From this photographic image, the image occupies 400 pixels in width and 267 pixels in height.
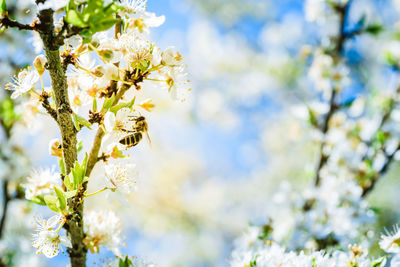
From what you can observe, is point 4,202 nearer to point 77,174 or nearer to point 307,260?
point 77,174

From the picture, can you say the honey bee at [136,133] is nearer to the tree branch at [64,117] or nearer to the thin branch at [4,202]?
the tree branch at [64,117]

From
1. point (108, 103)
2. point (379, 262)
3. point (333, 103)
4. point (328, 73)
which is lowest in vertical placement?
point (379, 262)

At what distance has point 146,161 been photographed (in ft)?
22.4

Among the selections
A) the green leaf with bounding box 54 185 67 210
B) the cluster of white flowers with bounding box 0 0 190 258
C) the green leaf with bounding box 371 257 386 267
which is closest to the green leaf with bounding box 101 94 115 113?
the cluster of white flowers with bounding box 0 0 190 258

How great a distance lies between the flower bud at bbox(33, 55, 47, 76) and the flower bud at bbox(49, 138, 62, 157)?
201 millimetres

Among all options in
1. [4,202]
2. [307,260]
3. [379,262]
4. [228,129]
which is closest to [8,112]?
[4,202]

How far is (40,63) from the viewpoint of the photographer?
3.18 feet

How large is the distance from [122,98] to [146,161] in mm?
5910

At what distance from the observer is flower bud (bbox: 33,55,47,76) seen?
964 millimetres

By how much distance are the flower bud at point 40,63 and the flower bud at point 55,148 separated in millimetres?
201

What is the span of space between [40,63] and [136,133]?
34cm

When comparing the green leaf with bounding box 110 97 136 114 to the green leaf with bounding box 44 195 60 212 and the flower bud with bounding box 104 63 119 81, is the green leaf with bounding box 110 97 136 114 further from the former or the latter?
the green leaf with bounding box 44 195 60 212

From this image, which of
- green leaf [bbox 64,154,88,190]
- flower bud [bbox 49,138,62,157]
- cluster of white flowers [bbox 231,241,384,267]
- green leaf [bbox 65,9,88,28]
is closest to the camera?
green leaf [bbox 65,9,88,28]

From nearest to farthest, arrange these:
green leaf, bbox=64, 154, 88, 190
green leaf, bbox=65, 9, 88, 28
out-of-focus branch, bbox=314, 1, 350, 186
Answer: green leaf, bbox=65, 9, 88, 28, green leaf, bbox=64, 154, 88, 190, out-of-focus branch, bbox=314, 1, 350, 186
